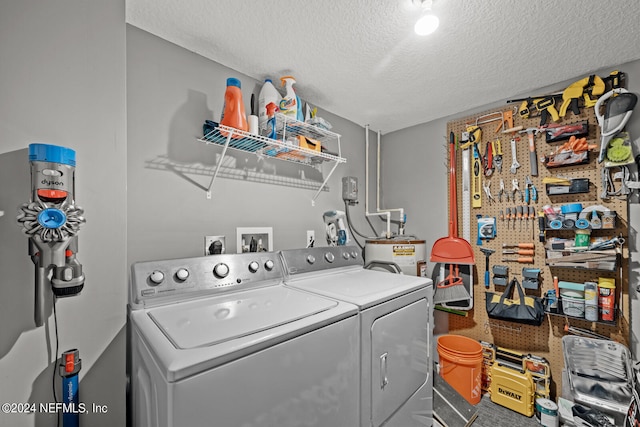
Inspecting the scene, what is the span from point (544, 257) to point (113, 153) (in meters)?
2.86

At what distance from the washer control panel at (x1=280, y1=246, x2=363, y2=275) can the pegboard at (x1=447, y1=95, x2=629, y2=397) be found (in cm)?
118

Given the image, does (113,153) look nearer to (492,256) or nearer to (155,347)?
(155,347)

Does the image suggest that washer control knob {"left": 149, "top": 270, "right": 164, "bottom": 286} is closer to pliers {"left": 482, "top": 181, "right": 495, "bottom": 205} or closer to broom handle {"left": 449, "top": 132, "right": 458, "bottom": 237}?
broom handle {"left": 449, "top": 132, "right": 458, "bottom": 237}

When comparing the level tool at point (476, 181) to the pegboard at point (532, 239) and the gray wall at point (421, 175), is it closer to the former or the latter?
the pegboard at point (532, 239)

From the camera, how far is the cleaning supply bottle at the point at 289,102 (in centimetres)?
183

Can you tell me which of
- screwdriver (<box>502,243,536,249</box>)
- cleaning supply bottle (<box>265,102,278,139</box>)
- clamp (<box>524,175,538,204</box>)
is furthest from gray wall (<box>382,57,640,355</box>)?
cleaning supply bottle (<box>265,102,278,139</box>)

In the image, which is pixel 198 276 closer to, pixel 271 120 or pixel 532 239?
pixel 271 120

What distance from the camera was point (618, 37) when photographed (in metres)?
1.51

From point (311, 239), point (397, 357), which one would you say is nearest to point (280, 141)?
point (311, 239)

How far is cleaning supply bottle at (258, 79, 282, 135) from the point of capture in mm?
1759

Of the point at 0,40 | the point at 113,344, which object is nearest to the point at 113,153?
the point at 0,40

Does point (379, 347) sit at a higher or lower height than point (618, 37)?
lower

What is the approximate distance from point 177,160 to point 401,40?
5.04 ft

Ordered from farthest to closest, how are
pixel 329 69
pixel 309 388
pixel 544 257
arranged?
pixel 544 257
pixel 329 69
pixel 309 388
